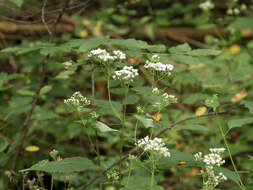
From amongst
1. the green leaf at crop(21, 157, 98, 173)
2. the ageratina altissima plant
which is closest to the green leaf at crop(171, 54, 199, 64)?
the ageratina altissima plant

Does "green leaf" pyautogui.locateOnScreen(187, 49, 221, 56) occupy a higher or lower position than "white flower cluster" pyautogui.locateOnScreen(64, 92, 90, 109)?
higher

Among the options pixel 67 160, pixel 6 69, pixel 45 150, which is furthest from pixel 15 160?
pixel 6 69

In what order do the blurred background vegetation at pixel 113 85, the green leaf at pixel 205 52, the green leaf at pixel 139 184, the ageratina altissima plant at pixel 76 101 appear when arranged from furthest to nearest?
the blurred background vegetation at pixel 113 85, the green leaf at pixel 205 52, the ageratina altissima plant at pixel 76 101, the green leaf at pixel 139 184

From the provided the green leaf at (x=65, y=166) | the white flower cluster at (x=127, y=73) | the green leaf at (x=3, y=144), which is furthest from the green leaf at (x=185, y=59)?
the green leaf at (x=3, y=144)

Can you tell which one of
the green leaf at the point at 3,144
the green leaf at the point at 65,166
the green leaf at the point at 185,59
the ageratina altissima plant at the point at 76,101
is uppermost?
the green leaf at the point at 185,59

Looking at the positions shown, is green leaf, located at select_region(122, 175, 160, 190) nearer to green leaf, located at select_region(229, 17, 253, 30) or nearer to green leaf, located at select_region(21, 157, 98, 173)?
green leaf, located at select_region(21, 157, 98, 173)

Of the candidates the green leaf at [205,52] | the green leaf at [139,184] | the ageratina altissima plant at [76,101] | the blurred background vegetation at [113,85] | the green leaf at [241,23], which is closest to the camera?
the green leaf at [139,184]

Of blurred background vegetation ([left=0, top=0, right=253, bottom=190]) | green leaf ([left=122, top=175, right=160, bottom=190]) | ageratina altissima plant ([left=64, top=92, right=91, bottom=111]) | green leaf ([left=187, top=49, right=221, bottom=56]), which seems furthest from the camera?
blurred background vegetation ([left=0, top=0, right=253, bottom=190])

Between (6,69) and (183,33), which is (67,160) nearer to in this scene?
(6,69)

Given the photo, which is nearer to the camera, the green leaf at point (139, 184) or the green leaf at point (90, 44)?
the green leaf at point (139, 184)

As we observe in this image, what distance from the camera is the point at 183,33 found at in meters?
4.75

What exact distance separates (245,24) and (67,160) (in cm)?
273

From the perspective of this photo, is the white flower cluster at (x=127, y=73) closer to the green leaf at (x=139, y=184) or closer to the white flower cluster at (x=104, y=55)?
the white flower cluster at (x=104, y=55)

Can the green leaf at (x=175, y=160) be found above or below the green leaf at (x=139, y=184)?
above
